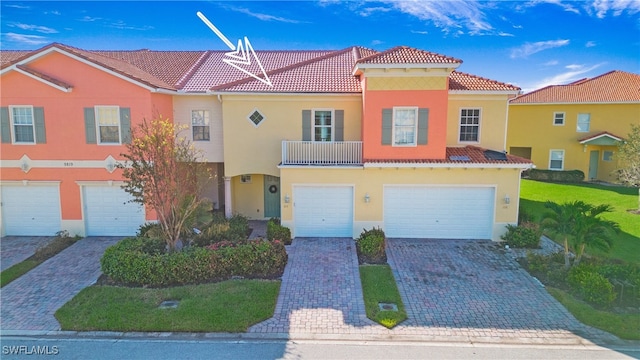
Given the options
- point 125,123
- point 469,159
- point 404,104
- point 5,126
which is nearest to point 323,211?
point 404,104

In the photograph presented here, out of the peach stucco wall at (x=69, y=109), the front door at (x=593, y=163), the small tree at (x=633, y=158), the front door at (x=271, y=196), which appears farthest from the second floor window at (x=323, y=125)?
the front door at (x=593, y=163)

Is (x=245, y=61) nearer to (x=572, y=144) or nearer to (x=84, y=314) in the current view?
(x=84, y=314)

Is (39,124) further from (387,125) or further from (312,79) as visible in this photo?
(387,125)

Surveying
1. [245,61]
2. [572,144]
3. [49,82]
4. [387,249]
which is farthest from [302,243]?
[572,144]

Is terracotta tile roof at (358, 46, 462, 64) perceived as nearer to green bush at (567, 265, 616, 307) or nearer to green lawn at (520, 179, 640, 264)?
green bush at (567, 265, 616, 307)

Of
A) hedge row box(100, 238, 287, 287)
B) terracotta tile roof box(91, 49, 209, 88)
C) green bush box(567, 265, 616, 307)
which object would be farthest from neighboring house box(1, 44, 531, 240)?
green bush box(567, 265, 616, 307)

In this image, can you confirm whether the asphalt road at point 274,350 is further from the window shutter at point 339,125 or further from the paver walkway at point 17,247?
the window shutter at point 339,125
